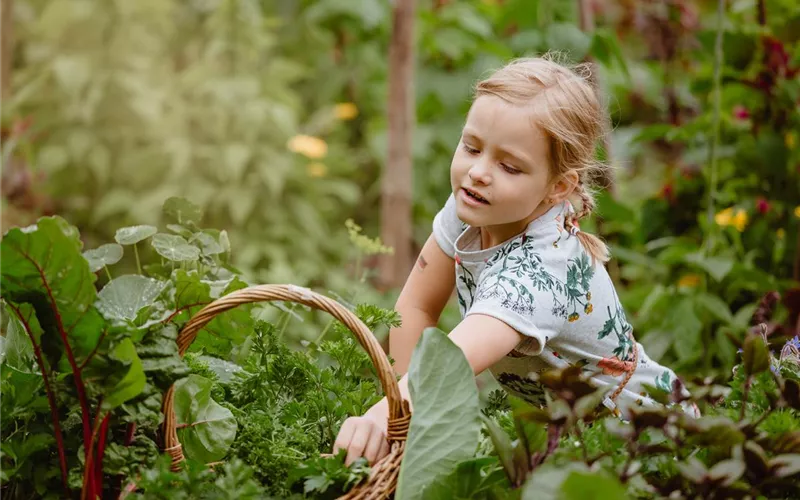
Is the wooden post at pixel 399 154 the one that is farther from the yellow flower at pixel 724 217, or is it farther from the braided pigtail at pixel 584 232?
the braided pigtail at pixel 584 232

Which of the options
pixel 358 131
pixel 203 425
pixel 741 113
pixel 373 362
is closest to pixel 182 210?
pixel 203 425

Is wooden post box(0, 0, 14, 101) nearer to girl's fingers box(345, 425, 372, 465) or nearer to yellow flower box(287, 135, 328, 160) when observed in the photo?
yellow flower box(287, 135, 328, 160)

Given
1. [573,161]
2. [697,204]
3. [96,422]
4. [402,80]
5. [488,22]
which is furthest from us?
[488,22]

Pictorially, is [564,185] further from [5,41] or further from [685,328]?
[5,41]

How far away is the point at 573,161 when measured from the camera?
4.24 ft

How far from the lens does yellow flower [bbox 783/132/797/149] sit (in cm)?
239

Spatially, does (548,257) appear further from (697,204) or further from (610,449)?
(697,204)

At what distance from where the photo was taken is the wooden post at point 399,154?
2721mm

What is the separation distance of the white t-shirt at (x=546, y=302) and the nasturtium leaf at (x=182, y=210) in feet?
1.34

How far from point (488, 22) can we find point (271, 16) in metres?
1.24

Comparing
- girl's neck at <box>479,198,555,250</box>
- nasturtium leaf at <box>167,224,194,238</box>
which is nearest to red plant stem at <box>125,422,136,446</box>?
nasturtium leaf at <box>167,224,194,238</box>

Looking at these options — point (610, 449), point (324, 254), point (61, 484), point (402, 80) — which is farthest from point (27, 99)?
point (610, 449)

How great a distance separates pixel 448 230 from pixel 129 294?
1.80ft

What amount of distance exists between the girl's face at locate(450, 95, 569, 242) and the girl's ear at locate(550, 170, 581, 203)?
30 mm
